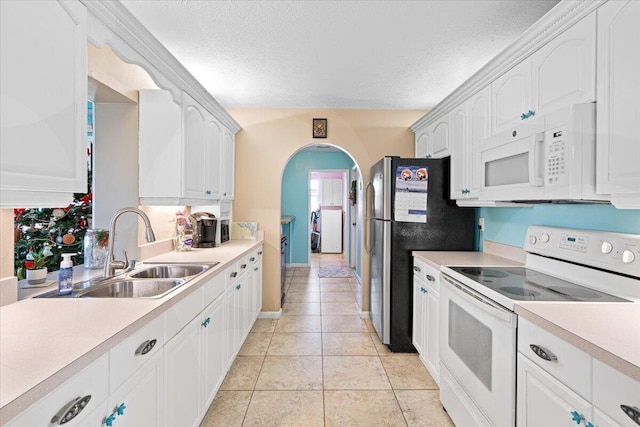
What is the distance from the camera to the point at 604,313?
1.18 metres

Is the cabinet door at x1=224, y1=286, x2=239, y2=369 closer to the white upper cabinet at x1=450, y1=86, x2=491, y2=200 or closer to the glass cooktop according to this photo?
the glass cooktop

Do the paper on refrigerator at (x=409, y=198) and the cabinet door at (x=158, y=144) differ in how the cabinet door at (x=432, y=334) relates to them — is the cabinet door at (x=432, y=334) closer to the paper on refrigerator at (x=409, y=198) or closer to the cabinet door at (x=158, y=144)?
the paper on refrigerator at (x=409, y=198)

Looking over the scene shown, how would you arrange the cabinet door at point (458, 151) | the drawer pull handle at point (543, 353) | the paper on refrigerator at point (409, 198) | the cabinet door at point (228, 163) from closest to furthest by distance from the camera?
the drawer pull handle at point (543, 353) → the cabinet door at point (458, 151) → the paper on refrigerator at point (409, 198) → the cabinet door at point (228, 163)

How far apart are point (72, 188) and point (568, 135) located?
6.49 feet

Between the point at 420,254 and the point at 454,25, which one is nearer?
the point at 454,25

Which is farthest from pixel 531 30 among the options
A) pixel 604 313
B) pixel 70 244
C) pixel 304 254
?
pixel 304 254

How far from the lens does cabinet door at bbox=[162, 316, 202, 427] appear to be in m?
1.41

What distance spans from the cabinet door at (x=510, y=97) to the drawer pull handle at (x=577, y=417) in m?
1.43

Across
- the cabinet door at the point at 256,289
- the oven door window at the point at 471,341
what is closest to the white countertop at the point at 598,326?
the oven door window at the point at 471,341

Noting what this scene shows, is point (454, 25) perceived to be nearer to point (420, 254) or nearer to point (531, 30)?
point (531, 30)

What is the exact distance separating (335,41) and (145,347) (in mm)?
2120

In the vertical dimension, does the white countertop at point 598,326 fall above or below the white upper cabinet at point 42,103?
below

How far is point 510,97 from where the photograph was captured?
1902mm

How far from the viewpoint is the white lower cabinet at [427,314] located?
7.45ft
